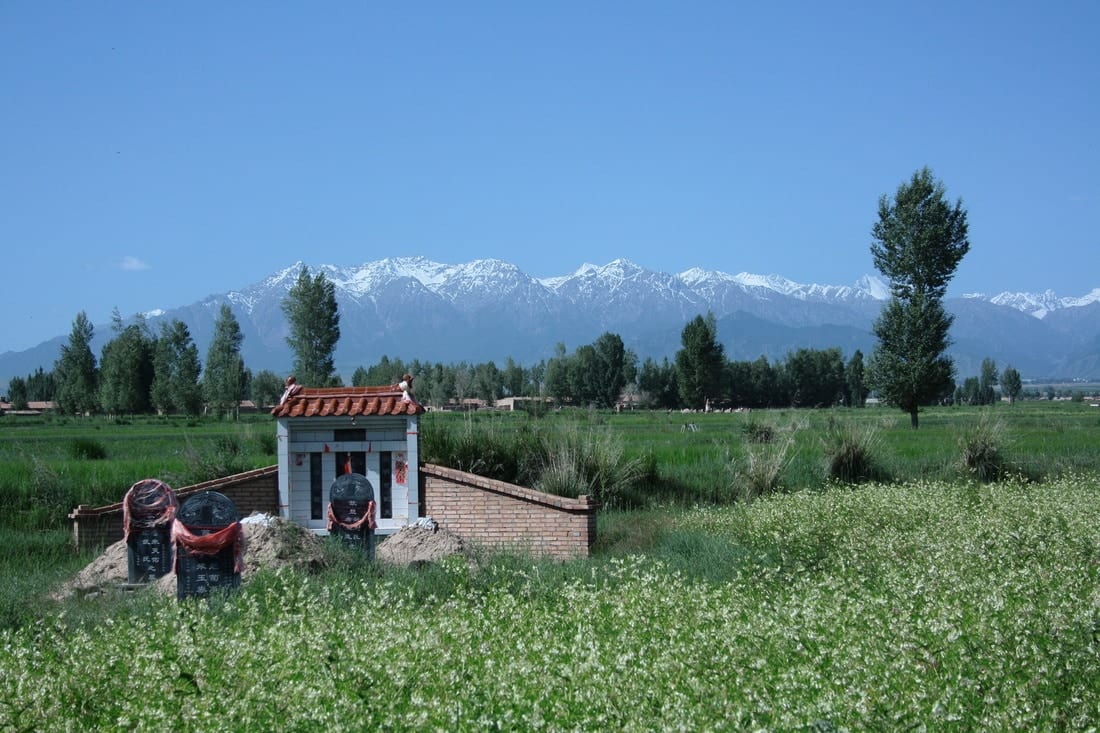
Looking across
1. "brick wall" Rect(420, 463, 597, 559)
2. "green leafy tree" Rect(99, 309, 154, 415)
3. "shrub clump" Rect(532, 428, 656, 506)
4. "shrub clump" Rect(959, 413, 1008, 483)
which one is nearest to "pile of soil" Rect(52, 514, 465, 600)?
"brick wall" Rect(420, 463, 597, 559)

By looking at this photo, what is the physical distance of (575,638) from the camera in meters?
6.91

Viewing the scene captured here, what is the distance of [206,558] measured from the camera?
12.0 meters

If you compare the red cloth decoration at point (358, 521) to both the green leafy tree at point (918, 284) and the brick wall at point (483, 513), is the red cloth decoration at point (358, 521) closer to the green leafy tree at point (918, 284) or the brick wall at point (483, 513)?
the brick wall at point (483, 513)

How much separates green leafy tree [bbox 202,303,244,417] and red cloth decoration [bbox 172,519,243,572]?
210ft

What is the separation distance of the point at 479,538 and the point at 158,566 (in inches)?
179

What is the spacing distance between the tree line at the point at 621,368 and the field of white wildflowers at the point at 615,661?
16804mm

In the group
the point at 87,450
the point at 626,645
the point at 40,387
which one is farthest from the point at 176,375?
the point at 626,645

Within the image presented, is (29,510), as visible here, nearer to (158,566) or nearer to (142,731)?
(158,566)

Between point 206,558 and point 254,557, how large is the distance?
108 centimetres

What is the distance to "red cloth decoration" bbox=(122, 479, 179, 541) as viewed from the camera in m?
13.5

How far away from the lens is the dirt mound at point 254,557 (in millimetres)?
12648

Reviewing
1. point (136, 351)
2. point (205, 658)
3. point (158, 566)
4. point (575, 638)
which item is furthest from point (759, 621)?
point (136, 351)

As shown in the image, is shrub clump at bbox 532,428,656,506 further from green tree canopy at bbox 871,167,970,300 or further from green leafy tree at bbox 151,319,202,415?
green leafy tree at bbox 151,319,202,415

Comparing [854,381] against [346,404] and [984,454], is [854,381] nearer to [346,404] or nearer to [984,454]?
[984,454]
